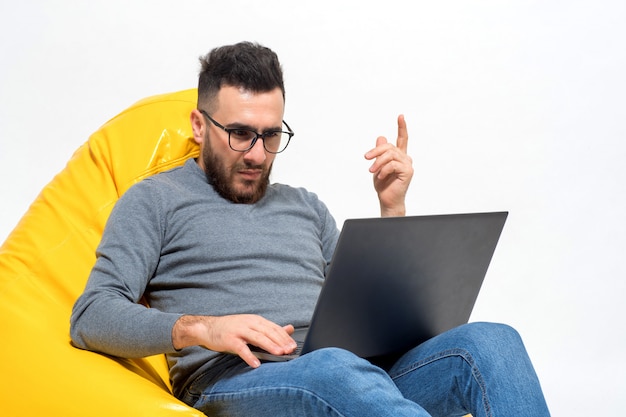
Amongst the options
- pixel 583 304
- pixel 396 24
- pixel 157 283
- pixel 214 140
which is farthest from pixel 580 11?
pixel 157 283

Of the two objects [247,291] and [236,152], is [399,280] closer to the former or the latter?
[247,291]

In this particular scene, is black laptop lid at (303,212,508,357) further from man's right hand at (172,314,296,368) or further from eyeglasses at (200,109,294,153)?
eyeglasses at (200,109,294,153)

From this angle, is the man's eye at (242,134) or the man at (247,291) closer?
the man at (247,291)

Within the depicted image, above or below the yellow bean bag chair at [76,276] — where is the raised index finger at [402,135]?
above

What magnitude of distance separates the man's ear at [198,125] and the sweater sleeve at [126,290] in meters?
0.25

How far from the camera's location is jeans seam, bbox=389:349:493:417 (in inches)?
71.9

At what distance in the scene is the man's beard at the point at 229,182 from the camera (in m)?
2.19

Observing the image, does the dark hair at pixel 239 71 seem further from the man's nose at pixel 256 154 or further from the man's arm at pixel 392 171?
the man's arm at pixel 392 171

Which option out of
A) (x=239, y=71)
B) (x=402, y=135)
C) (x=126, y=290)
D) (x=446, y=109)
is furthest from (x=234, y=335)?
(x=446, y=109)

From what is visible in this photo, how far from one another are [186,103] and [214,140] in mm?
318

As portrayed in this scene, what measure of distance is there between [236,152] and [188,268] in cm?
32

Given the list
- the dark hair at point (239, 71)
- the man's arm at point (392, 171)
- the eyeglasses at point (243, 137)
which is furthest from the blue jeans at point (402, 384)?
the dark hair at point (239, 71)

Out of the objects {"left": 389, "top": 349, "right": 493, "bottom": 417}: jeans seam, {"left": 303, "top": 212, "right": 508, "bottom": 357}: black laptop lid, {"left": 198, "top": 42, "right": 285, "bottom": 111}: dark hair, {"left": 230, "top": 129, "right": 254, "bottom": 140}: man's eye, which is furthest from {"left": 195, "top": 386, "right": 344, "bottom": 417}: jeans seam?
{"left": 198, "top": 42, "right": 285, "bottom": 111}: dark hair

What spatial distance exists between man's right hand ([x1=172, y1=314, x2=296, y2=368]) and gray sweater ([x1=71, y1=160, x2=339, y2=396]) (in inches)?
1.7
